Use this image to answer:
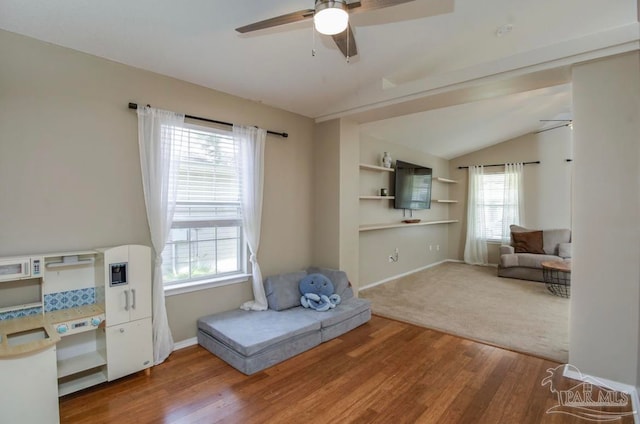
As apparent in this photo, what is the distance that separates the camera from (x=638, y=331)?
2191mm

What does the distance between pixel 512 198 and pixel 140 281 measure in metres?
7.16

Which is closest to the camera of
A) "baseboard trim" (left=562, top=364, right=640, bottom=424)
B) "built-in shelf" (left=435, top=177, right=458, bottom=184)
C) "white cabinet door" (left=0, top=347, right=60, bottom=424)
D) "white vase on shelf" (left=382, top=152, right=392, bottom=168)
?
"white cabinet door" (left=0, top=347, right=60, bottom=424)

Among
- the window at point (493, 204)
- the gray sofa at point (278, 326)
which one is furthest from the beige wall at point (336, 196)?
the window at point (493, 204)

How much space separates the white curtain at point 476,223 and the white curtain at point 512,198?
0.44 metres

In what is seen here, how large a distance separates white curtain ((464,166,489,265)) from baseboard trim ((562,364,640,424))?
489 cm

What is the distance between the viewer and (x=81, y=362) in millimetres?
2256

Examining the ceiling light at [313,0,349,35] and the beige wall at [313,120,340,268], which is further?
the beige wall at [313,120,340,268]

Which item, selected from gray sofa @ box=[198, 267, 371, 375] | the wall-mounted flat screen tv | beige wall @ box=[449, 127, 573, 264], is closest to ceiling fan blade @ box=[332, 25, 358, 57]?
gray sofa @ box=[198, 267, 371, 375]

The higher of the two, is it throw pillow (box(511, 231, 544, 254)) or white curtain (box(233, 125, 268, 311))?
white curtain (box(233, 125, 268, 311))

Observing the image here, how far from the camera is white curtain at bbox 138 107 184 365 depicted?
265 centimetres

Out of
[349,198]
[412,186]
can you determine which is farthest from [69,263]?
[412,186]

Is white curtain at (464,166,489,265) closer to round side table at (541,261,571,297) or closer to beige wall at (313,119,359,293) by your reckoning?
round side table at (541,261,571,297)

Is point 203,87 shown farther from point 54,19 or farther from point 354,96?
point 354,96

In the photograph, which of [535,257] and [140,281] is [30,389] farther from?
[535,257]
